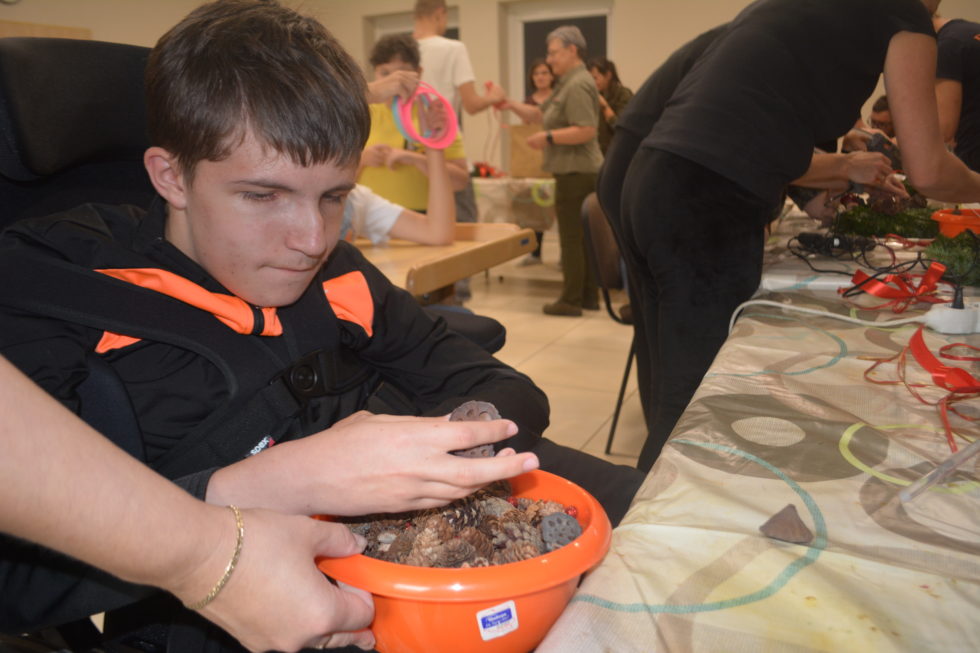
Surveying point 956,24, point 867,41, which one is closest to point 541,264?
point 956,24

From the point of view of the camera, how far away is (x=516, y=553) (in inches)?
21.6

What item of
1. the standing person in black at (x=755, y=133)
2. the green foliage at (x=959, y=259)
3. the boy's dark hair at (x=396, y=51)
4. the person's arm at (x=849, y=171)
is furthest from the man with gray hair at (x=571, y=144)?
the green foliage at (x=959, y=259)

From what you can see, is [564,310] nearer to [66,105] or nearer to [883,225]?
[883,225]

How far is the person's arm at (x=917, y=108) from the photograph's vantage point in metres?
1.37

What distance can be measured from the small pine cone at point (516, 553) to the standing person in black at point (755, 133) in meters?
1.04

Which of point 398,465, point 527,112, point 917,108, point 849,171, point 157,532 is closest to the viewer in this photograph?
point 157,532

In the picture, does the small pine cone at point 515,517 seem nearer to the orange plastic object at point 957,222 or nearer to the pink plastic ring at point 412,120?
the orange plastic object at point 957,222

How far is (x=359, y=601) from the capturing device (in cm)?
50

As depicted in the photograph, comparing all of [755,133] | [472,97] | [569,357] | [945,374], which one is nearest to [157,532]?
[945,374]

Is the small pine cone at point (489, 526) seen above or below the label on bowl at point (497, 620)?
below

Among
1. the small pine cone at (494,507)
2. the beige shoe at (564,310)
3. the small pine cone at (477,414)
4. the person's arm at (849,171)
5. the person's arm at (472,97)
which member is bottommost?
the beige shoe at (564,310)

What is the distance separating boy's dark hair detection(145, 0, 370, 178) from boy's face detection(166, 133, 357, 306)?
2cm

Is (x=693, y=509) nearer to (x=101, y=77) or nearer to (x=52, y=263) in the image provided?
(x=52, y=263)

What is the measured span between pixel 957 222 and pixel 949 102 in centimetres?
74
